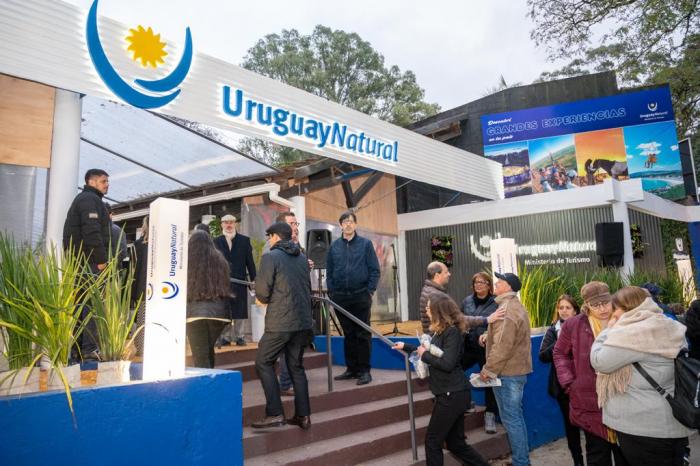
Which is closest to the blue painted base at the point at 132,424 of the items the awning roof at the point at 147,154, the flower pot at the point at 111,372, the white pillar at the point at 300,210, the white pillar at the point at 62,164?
the flower pot at the point at 111,372

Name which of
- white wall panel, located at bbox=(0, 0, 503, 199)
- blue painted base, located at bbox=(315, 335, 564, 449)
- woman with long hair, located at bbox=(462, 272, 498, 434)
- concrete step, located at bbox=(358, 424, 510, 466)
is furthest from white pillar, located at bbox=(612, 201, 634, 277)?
concrete step, located at bbox=(358, 424, 510, 466)

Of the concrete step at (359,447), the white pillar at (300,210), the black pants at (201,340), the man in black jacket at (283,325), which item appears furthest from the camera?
the white pillar at (300,210)

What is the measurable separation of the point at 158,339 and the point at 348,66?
1194 inches

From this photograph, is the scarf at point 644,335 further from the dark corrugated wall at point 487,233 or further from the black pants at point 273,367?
the dark corrugated wall at point 487,233

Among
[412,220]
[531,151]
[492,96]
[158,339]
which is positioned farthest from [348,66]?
[158,339]

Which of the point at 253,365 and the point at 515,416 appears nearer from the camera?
the point at 515,416

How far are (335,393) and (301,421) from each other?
81cm

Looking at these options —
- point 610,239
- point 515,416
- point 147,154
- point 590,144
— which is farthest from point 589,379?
point 590,144

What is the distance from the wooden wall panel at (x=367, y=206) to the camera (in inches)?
390

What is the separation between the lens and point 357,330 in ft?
16.8

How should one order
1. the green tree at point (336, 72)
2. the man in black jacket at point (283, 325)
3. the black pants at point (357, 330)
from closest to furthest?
1. the man in black jacket at point (283, 325)
2. the black pants at point (357, 330)
3. the green tree at point (336, 72)

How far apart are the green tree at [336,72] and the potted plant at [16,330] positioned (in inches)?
1047

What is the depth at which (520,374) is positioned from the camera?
13.5ft

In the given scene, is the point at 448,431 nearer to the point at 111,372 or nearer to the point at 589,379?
the point at 589,379
